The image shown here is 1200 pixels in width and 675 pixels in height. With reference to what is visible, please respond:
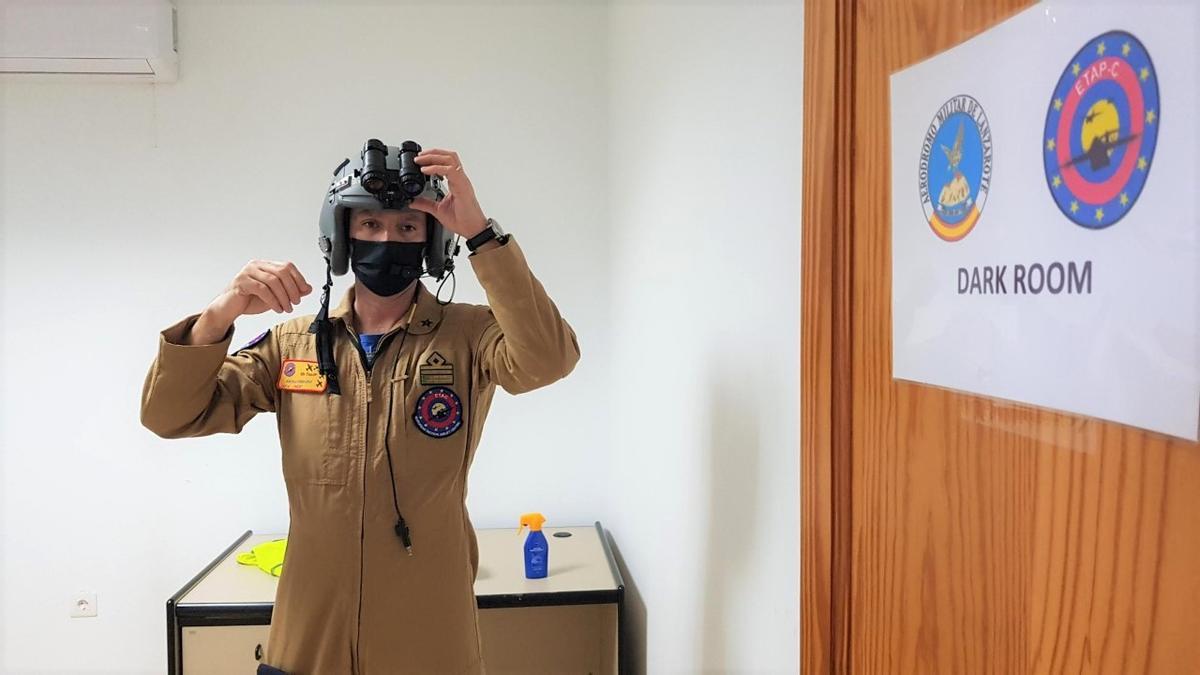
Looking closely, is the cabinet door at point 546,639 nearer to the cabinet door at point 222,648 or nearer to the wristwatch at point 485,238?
the cabinet door at point 222,648

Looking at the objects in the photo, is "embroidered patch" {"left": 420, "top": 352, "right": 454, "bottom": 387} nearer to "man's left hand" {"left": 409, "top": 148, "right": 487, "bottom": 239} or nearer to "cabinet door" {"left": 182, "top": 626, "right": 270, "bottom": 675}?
"man's left hand" {"left": 409, "top": 148, "right": 487, "bottom": 239}

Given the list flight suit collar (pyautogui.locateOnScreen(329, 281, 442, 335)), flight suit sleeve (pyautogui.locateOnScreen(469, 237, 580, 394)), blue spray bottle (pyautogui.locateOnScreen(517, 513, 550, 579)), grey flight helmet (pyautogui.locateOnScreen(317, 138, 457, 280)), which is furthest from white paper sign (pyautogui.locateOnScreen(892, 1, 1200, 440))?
blue spray bottle (pyautogui.locateOnScreen(517, 513, 550, 579))

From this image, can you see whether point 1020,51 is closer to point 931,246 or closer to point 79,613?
point 931,246

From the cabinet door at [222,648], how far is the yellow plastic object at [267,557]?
207mm

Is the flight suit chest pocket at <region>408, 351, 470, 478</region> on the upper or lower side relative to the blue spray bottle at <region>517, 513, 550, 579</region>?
upper

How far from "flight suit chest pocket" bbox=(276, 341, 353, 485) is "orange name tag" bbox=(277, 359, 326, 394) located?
0.01 metres

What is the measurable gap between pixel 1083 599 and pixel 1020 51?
409 mm

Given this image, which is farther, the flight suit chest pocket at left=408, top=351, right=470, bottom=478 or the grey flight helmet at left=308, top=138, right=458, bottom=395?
the flight suit chest pocket at left=408, top=351, right=470, bottom=478

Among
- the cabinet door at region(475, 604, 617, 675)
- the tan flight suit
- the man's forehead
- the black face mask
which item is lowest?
the cabinet door at region(475, 604, 617, 675)

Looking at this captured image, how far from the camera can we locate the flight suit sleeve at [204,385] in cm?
138

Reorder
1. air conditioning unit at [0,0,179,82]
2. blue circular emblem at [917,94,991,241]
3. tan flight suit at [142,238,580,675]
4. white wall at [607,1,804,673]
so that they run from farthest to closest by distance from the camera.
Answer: air conditioning unit at [0,0,179,82] → tan flight suit at [142,238,580,675] → white wall at [607,1,804,673] → blue circular emblem at [917,94,991,241]

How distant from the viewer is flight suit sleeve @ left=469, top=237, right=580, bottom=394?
4.36ft

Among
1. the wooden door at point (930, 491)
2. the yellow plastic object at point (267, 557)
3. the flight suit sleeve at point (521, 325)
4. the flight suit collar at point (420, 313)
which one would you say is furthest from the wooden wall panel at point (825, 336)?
the yellow plastic object at point (267, 557)

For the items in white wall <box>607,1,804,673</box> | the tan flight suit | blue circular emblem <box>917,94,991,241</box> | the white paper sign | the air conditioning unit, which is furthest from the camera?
the air conditioning unit
